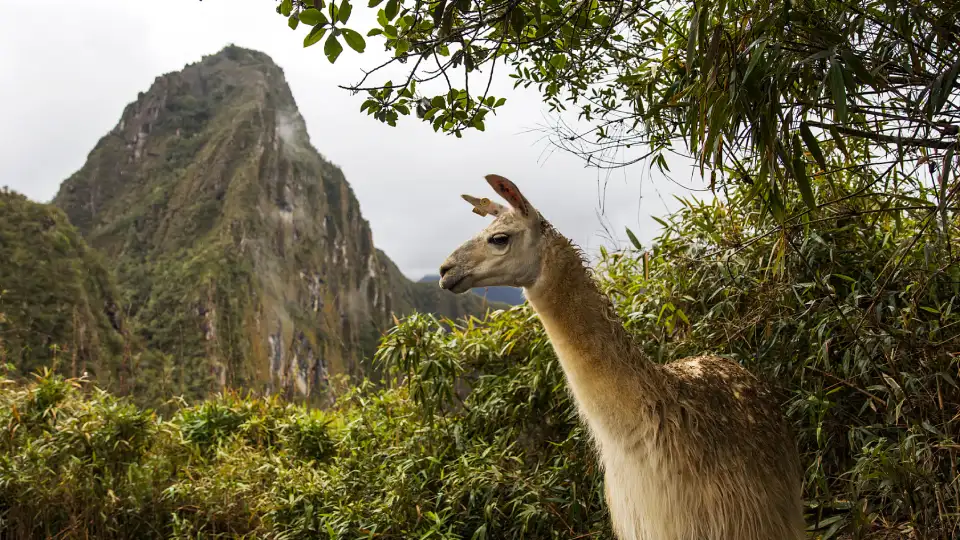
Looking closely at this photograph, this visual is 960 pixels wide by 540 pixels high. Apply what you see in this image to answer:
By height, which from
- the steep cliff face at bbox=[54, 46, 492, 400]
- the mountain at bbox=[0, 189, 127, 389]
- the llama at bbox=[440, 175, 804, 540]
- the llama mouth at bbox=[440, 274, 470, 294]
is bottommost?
the llama at bbox=[440, 175, 804, 540]

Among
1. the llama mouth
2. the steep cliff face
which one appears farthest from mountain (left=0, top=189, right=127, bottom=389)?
the llama mouth

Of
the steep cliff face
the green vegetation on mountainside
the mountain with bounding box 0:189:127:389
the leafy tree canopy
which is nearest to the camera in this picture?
Result: the leafy tree canopy

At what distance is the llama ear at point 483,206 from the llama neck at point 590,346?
0.28 metres

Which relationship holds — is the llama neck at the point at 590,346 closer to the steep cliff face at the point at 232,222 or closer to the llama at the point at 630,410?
the llama at the point at 630,410

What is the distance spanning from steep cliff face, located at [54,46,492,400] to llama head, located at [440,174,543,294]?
96.2 feet

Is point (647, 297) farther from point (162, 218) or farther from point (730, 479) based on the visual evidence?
point (162, 218)

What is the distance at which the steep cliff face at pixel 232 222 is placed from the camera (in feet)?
140

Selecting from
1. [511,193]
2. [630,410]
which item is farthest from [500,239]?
[630,410]

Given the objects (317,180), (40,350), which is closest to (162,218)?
(317,180)

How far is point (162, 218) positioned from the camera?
5259cm

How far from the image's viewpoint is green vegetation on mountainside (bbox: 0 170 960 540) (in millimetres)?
2736

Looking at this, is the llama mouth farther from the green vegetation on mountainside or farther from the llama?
the green vegetation on mountainside

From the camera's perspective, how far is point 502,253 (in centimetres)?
247

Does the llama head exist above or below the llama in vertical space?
above
